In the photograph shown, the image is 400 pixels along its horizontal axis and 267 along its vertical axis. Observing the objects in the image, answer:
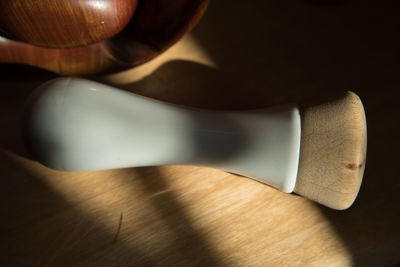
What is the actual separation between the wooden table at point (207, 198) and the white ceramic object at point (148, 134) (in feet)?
0.10

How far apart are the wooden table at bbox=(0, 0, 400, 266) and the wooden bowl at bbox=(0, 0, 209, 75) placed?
0.02m

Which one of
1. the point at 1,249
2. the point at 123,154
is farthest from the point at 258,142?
the point at 1,249

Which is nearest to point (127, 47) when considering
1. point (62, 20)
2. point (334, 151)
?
point (62, 20)

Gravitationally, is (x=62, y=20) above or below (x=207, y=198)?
above

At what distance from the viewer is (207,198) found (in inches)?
13.5

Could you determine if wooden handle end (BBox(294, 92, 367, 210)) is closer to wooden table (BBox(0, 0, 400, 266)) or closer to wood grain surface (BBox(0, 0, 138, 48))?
wooden table (BBox(0, 0, 400, 266))

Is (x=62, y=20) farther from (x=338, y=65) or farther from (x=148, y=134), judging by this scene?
(x=338, y=65)

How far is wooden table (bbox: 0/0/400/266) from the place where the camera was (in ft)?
1.04

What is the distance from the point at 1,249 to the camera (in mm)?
308

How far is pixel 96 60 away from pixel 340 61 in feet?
0.81

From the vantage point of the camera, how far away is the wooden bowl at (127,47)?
34 cm

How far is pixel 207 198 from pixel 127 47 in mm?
155

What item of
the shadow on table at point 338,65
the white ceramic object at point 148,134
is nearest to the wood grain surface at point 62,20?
the white ceramic object at point 148,134

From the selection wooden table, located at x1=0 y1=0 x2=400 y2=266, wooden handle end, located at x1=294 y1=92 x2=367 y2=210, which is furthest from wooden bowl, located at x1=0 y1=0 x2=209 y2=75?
wooden handle end, located at x1=294 y1=92 x2=367 y2=210
